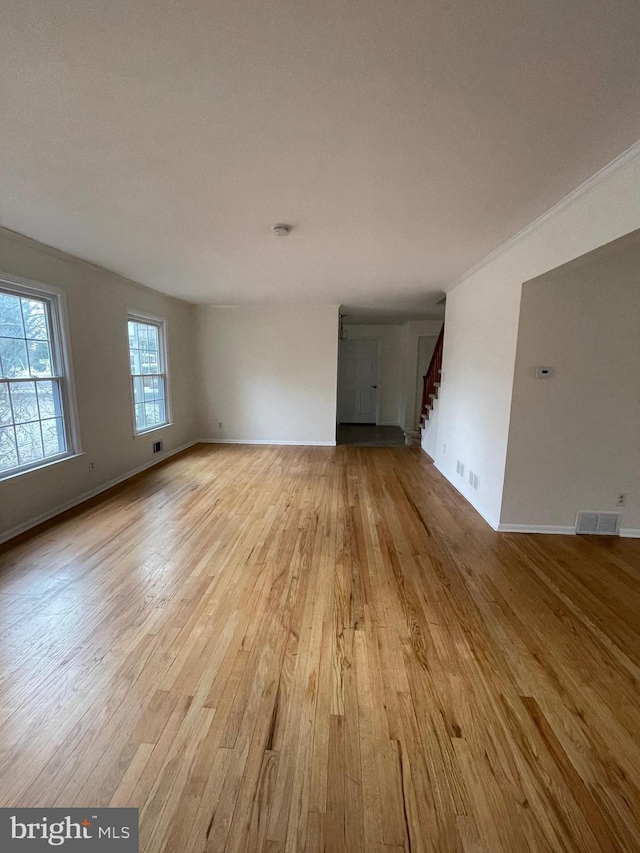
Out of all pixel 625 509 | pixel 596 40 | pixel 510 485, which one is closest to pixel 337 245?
pixel 596 40

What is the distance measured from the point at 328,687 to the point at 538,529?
242 centimetres

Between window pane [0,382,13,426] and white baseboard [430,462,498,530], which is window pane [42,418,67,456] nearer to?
window pane [0,382,13,426]

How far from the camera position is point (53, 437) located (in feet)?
11.3

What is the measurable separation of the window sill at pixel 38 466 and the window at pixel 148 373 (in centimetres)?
118

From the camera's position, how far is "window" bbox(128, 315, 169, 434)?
477cm

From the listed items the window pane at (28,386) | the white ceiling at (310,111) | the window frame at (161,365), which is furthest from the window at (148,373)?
the white ceiling at (310,111)

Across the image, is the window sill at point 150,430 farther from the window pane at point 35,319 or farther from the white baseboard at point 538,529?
the white baseboard at point 538,529

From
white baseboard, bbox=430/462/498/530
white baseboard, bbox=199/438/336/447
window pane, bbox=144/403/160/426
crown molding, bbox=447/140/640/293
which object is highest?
crown molding, bbox=447/140/640/293

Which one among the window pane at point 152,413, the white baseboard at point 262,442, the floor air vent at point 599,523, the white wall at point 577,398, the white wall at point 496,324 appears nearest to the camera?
the white wall at point 496,324

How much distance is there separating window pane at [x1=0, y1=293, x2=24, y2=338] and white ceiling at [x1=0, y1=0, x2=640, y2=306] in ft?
2.05

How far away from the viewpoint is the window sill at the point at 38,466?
2.88 metres

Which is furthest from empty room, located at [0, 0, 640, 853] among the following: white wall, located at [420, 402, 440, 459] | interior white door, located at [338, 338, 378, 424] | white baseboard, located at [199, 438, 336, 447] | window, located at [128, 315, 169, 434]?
interior white door, located at [338, 338, 378, 424]

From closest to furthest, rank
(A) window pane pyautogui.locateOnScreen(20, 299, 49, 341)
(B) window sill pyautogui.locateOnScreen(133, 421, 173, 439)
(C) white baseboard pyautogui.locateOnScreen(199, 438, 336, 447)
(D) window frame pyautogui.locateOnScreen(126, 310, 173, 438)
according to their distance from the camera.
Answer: (A) window pane pyautogui.locateOnScreen(20, 299, 49, 341), (D) window frame pyautogui.locateOnScreen(126, 310, 173, 438), (B) window sill pyautogui.locateOnScreen(133, 421, 173, 439), (C) white baseboard pyautogui.locateOnScreen(199, 438, 336, 447)

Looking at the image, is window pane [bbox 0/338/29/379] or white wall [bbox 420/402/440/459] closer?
window pane [bbox 0/338/29/379]
